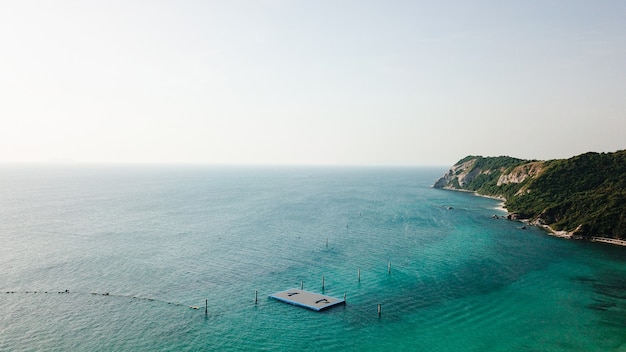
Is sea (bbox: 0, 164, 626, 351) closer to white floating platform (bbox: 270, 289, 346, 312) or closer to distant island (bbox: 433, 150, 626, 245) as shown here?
white floating platform (bbox: 270, 289, 346, 312)

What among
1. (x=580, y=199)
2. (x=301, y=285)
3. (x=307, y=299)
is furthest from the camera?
(x=580, y=199)

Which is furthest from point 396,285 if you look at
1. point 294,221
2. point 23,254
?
point 23,254

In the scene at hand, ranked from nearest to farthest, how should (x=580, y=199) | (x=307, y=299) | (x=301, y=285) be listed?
(x=307, y=299) < (x=301, y=285) < (x=580, y=199)

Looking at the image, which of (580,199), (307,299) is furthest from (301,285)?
(580,199)

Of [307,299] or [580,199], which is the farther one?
[580,199]

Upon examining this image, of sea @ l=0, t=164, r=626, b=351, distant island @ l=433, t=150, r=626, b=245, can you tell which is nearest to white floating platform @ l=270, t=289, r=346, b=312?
sea @ l=0, t=164, r=626, b=351

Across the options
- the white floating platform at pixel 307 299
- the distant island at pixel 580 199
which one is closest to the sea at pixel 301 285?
the white floating platform at pixel 307 299

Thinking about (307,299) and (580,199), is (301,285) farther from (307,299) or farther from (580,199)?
(580,199)
